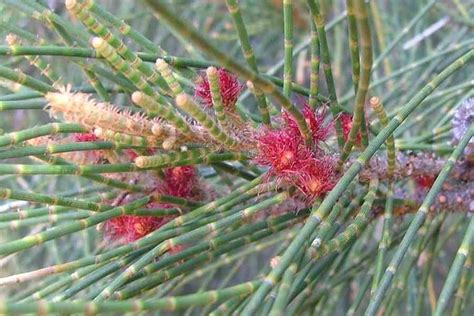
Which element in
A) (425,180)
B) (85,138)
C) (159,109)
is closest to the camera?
(159,109)

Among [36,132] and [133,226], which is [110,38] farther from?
[133,226]

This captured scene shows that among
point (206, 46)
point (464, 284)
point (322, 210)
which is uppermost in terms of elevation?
point (206, 46)

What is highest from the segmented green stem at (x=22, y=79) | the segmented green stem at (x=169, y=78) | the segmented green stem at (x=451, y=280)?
the segmented green stem at (x=22, y=79)

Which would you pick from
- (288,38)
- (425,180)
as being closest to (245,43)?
(288,38)

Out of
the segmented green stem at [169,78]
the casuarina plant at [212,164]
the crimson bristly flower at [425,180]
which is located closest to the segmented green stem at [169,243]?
the casuarina plant at [212,164]

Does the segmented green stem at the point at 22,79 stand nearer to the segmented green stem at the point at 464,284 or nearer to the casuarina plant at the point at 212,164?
the casuarina plant at the point at 212,164

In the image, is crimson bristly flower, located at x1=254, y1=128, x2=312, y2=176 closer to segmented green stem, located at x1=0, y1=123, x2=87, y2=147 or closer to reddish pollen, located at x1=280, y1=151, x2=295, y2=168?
reddish pollen, located at x1=280, y1=151, x2=295, y2=168

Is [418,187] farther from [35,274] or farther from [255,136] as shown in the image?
[35,274]
